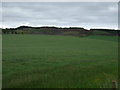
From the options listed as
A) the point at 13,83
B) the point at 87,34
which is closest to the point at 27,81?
the point at 13,83

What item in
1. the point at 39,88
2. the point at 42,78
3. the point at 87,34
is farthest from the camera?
the point at 87,34

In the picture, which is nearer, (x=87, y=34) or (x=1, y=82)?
(x=1, y=82)

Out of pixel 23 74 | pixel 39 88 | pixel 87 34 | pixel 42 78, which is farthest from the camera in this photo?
pixel 87 34

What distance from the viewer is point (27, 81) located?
12.5 m

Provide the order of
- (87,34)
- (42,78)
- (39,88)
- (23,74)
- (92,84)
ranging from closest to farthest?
1. (39,88)
2. (92,84)
3. (42,78)
4. (23,74)
5. (87,34)

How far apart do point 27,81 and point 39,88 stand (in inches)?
56.3

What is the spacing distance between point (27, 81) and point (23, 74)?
225 cm

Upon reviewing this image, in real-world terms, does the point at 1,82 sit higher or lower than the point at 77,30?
lower

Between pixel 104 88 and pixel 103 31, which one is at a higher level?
pixel 103 31

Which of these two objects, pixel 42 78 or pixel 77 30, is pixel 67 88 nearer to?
pixel 42 78

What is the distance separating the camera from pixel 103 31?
307ft

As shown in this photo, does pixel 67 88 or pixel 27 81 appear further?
pixel 27 81

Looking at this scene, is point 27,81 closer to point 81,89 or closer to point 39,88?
point 39,88

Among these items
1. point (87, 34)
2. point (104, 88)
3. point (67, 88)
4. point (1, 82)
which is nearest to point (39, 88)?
point (67, 88)
